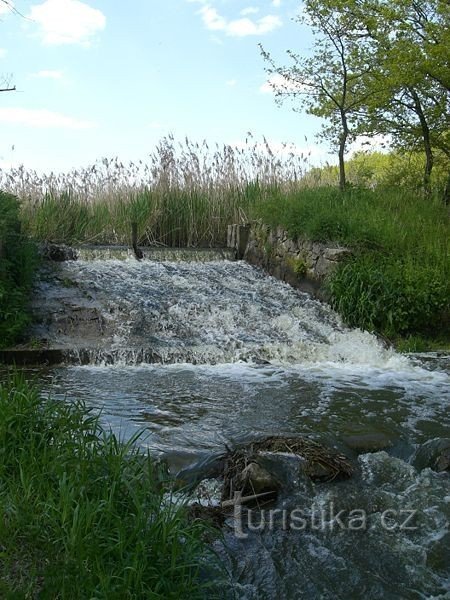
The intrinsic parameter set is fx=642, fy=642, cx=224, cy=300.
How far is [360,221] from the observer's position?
9.83 meters

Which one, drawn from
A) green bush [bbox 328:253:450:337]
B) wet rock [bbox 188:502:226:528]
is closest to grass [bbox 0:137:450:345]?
green bush [bbox 328:253:450:337]

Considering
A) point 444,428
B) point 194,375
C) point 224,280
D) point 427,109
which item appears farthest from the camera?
point 427,109

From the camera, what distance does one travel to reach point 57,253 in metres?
9.79

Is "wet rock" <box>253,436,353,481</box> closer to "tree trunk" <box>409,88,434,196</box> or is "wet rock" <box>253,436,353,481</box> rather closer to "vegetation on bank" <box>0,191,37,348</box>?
"vegetation on bank" <box>0,191,37,348</box>

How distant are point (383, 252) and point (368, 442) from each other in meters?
5.17

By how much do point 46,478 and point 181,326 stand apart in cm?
513

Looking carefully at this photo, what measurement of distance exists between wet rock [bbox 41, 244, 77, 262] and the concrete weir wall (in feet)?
10.3

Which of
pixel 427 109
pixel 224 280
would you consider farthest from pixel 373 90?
pixel 224 280

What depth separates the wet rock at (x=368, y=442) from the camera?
4348 millimetres

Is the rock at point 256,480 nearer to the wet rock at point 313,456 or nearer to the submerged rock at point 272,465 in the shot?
the submerged rock at point 272,465

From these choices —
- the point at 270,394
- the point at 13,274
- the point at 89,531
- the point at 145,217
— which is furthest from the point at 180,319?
the point at 89,531

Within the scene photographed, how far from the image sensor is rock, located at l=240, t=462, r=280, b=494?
140 inches

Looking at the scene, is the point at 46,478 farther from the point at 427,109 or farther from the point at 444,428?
the point at 427,109

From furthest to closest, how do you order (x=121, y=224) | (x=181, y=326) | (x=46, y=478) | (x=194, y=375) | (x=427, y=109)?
(x=427, y=109) < (x=121, y=224) < (x=181, y=326) < (x=194, y=375) < (x=46, y=478)
